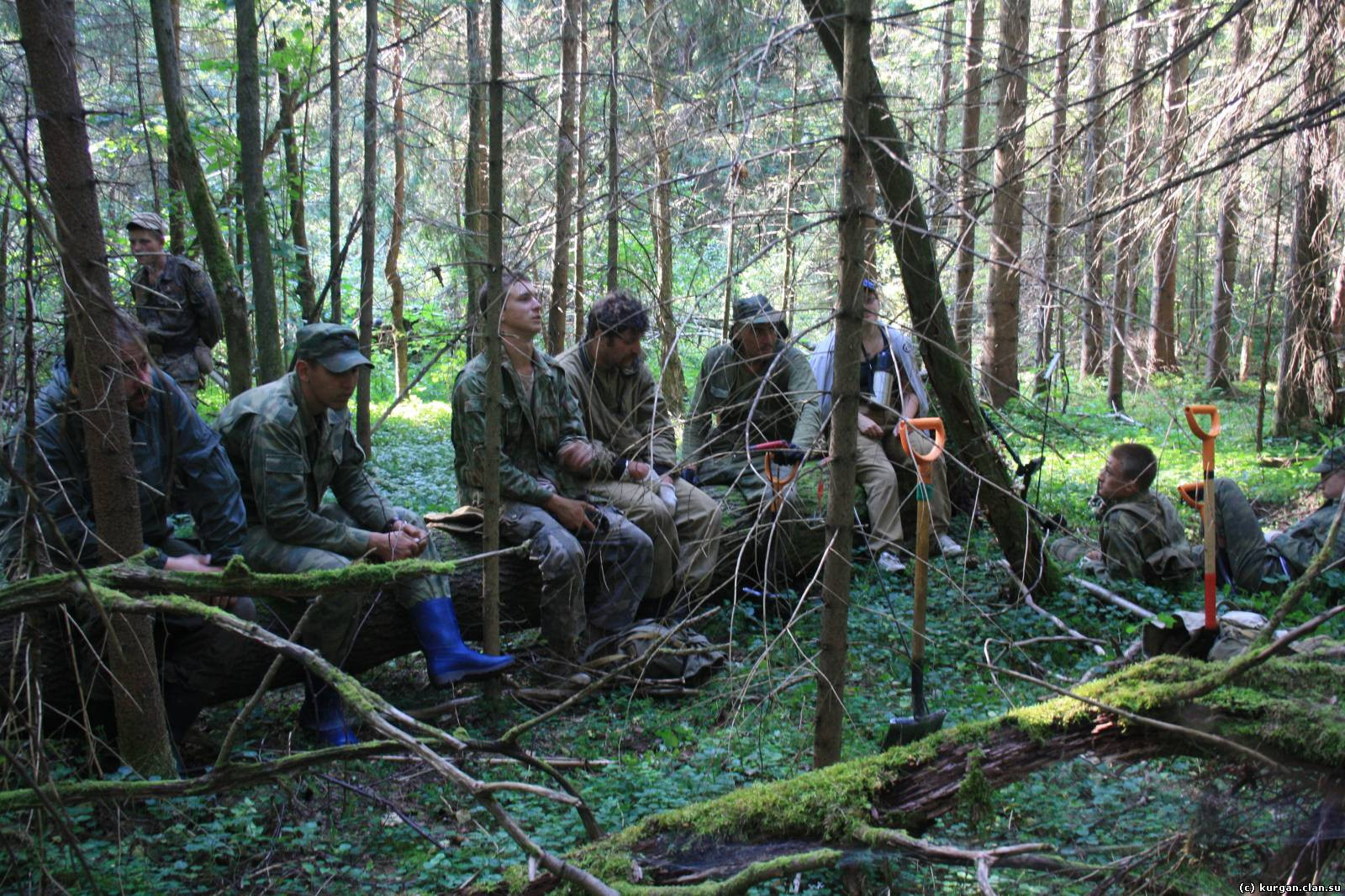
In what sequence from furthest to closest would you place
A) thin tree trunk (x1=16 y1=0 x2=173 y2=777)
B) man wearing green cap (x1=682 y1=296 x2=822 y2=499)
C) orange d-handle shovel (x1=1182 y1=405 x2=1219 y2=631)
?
man wearing green cap (x1=682 y1=296 x2=822 y2=499), orange d-handle shovel (x1=1182 y1=405 x2=1219 y2=631), thin tree trunk (x1=16 y1=0 x2=173 y2=777)

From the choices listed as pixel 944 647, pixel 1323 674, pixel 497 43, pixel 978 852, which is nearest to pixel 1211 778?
pixel 1323 674

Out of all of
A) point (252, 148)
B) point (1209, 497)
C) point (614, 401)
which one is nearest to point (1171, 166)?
point (1209, 497)

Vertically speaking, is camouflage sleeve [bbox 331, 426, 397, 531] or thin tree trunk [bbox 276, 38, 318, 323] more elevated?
thin tree trunk [bbox 276, 38, 318, 323]

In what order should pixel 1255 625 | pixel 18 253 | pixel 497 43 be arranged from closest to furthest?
pixel 18 253
pixel 497 43
pixel 1255 625

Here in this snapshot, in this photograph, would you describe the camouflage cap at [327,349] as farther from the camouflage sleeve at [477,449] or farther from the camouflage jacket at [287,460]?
the camouflage sleeve at [477,449]

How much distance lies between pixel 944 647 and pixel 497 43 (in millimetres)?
3974

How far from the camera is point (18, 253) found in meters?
3.17

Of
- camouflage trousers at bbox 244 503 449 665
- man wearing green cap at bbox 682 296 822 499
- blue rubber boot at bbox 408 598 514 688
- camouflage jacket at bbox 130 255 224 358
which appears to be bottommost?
blue rubber boot at bbox 408 598 514 688

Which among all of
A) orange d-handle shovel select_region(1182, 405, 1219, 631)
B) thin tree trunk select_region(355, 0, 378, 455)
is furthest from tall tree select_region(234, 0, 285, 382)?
orange d-handle shovel select_region(1182, 405, 1219, 631)

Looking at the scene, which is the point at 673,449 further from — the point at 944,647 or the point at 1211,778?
the point at 1211,778

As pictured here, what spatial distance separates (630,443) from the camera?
559cm

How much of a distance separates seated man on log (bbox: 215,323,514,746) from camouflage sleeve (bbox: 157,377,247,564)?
5.5 inches

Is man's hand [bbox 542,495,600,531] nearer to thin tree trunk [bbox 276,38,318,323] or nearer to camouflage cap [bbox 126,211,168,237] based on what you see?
camouflage cap [bbox 126,211,168,237]

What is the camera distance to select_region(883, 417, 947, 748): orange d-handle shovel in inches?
120
